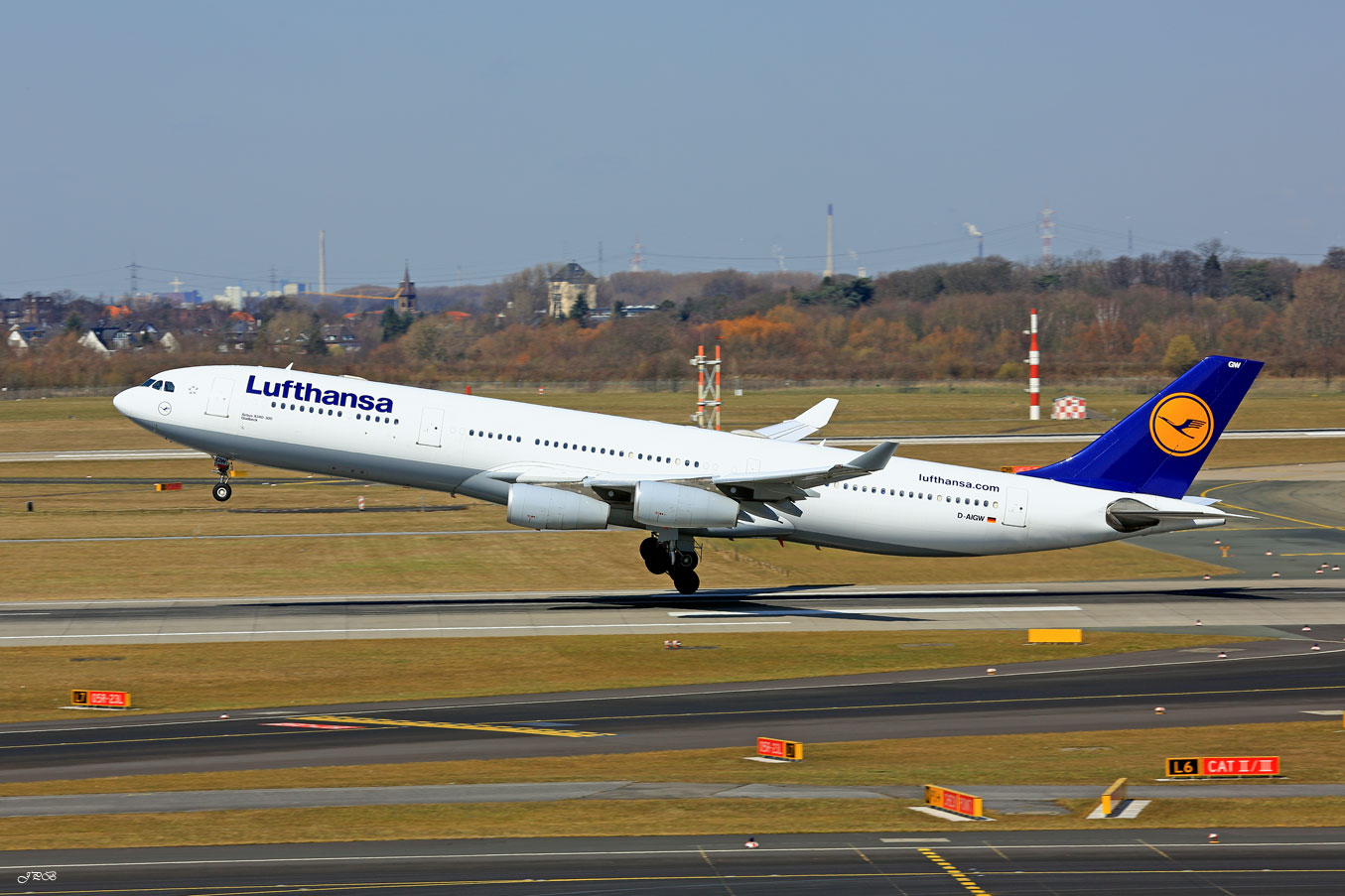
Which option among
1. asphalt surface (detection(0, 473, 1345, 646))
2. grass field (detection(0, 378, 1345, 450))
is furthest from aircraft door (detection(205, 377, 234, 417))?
grass field (detection(0, 378, 1345, 450))

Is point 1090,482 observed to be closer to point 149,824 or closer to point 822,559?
point 822,559

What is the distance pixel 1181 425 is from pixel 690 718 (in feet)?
77.4

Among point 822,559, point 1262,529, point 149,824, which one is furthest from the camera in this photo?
point 1262,529

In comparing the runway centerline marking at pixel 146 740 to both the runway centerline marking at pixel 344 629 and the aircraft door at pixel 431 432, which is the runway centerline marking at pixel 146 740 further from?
the aircraft door at pixel 431 432

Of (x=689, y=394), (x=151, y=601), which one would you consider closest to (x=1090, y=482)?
(x=151, y=601)

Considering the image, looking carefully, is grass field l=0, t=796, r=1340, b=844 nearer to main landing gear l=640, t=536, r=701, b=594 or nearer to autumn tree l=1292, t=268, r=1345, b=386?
main landing gear l=640, t=536, r=701, b=594

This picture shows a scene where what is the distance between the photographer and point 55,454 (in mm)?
94188

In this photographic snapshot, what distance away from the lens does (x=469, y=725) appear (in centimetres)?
2892

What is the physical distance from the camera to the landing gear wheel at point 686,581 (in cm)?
4581

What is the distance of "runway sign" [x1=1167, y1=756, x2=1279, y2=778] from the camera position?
80.6 ft

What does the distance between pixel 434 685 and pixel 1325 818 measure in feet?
66.2

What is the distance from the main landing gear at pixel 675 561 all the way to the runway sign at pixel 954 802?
75.2ft

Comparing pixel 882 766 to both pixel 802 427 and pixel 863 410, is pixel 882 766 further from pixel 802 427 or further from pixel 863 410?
pixel 863 410

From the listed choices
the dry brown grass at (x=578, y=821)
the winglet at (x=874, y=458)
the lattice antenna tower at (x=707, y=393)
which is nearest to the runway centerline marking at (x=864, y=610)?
the winglet at (x=874, y=458)
